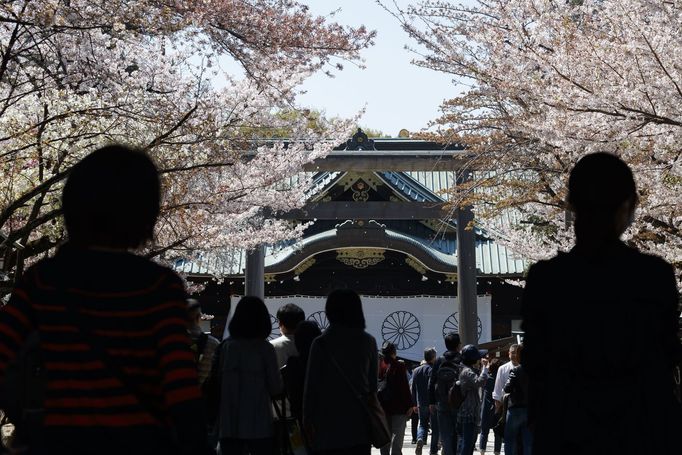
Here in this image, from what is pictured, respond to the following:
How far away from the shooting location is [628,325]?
2.97 meters

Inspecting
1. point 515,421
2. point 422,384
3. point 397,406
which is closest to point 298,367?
point 515,421

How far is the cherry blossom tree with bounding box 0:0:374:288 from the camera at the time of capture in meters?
7.55

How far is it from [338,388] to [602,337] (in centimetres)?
309

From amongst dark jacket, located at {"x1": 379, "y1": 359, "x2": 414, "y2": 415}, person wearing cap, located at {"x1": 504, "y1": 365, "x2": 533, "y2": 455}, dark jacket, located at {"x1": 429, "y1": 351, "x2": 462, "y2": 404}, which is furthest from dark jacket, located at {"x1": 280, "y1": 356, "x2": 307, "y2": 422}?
dark jacket, located at {"x1": 429, "y1": 351, "x2": 462, "y2": 404}

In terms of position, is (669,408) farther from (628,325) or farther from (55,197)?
(55,197)

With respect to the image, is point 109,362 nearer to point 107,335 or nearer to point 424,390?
point 107,335

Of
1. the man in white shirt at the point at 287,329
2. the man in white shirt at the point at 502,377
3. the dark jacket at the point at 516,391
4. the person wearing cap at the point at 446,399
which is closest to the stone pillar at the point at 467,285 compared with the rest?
the man in white shirt at the point at 502,377

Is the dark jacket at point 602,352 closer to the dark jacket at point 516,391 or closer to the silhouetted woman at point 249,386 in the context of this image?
the silhouetted woman at point 249,386

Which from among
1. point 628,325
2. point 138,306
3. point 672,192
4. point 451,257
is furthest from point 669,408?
point 451,257

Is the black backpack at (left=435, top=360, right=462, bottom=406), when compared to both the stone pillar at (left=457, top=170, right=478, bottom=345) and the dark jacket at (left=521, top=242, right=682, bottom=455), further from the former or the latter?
the stone pillar at (left=457, top=170, right=478, bottom=345)

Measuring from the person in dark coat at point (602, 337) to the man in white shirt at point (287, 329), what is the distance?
13.8ft

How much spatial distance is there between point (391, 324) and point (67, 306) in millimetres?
21274

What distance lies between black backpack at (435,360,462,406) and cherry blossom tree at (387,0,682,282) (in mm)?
2301

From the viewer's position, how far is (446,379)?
1045 centimetres
